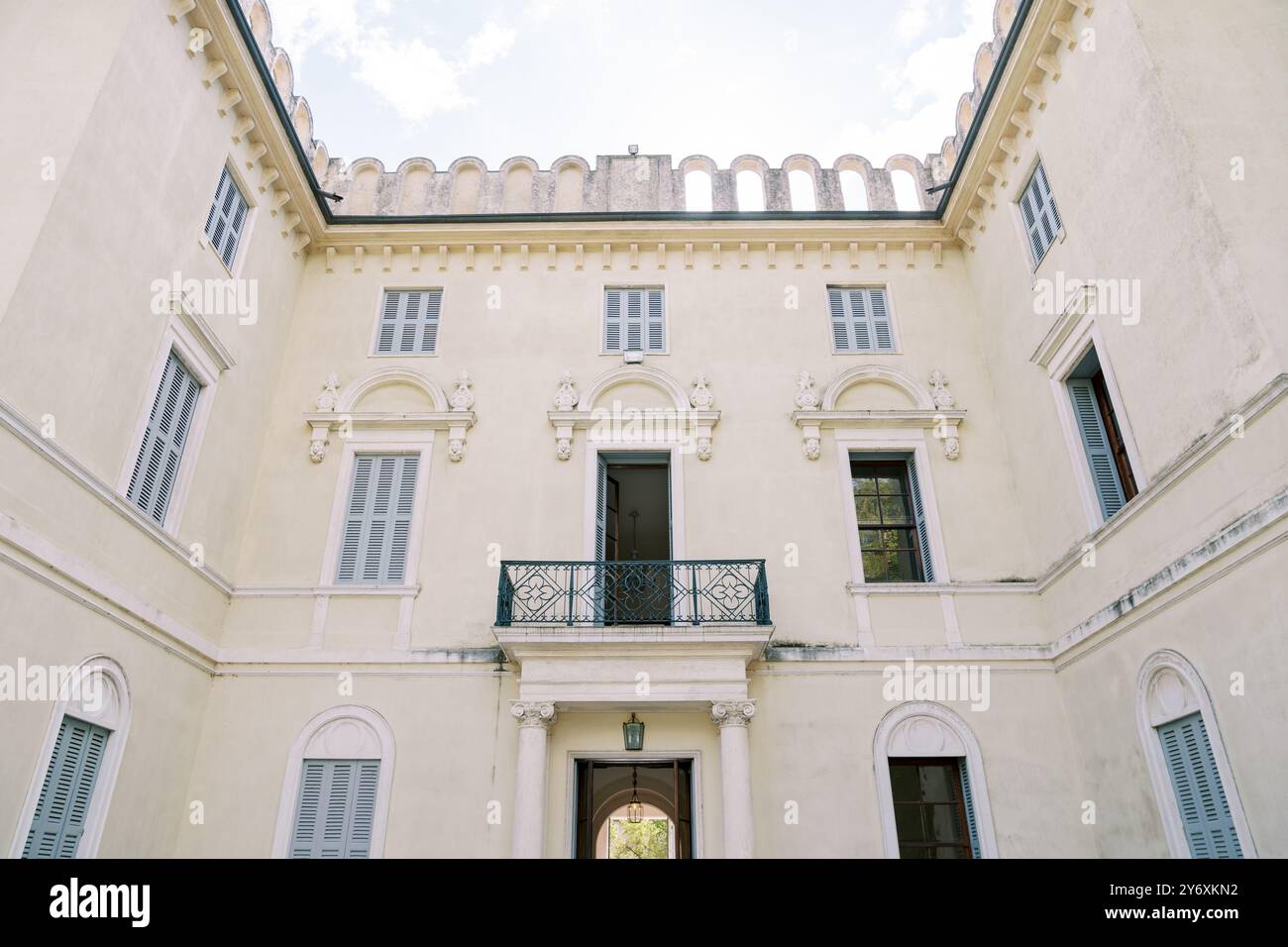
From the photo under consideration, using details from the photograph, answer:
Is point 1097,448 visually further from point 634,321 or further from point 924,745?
point 634,321

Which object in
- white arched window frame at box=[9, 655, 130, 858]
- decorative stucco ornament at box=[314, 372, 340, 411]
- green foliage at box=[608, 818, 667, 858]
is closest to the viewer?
white arched window frame at box=[9, 655, 130, 858]

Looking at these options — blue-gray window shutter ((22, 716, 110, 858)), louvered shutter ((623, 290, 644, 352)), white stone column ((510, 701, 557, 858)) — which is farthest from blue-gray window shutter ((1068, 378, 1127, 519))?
blue-gray window shutter ((22, 716, 110, 858))

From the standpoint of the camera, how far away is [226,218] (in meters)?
10.2

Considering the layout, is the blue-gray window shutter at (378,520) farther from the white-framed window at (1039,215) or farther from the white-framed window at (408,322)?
the white-framed window at (1039,215)

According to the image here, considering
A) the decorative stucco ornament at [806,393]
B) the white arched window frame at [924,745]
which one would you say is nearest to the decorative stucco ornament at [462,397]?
the decorative stucco ornament at [806,393]

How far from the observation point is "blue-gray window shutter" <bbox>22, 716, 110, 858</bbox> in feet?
22.7

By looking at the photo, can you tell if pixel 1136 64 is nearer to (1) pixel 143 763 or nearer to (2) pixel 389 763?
(2) pixel 389 763

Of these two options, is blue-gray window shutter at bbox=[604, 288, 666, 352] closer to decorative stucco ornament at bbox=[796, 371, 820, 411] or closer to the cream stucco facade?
the cream stucco facade

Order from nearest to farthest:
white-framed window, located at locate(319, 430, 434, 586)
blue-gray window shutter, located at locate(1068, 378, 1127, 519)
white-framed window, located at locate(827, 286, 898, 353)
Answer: blue-gray window shutter, located at locate(1068, 378, 1127, 519) < white-framed window, located at locate(319, 430, 434, 586) < white-framed window, located at locate(827, 286, 898, 353)

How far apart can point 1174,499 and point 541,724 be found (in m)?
6.61

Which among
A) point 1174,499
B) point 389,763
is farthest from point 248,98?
point 1174,499

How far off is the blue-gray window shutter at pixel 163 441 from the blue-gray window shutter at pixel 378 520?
6.99 ft

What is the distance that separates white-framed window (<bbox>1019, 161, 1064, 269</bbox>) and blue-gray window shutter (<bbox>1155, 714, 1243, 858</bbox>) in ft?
18.3

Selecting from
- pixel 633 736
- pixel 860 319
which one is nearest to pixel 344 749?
pixel 633 736
